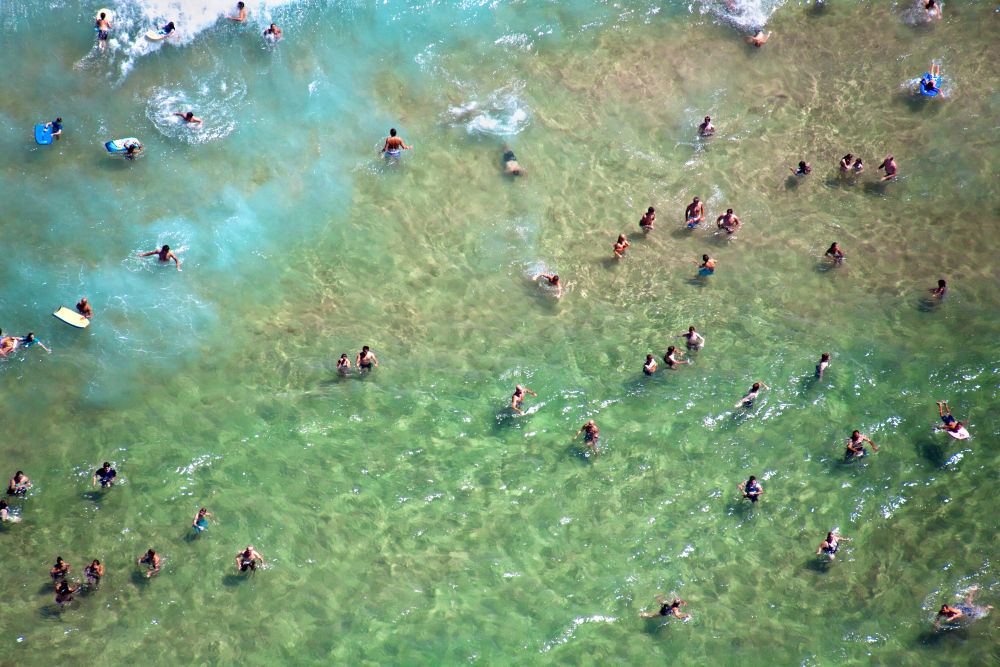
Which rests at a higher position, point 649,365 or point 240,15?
point 240,15

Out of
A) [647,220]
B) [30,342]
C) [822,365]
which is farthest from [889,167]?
[30,342]

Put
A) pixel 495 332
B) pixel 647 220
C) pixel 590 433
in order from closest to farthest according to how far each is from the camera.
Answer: pixel 590 433
pixel 495 332
pixel 647 220

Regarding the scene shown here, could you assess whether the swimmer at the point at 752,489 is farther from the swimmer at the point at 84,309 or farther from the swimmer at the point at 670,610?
the swimmer at the point at 84,309

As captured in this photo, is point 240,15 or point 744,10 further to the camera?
point 744,10

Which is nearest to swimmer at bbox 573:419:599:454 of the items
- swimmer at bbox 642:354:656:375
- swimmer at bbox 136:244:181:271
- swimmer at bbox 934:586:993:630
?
swimmer at bbox 642:354:656:375

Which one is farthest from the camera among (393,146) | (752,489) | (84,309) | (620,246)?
(393,146)

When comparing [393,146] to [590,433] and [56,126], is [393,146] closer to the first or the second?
[56,126]

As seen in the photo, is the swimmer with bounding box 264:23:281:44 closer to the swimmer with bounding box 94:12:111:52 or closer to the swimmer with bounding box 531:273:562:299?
the swimmer with bounding box 94:12:111:52
